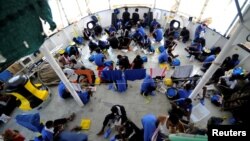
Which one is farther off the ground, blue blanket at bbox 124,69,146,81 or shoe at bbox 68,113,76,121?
blue blanket at bbox 124,69,146,81

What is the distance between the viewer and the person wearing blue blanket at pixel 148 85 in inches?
241

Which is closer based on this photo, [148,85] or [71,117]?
[71,117]

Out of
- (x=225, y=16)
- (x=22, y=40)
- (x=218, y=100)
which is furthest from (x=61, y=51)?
(x=225, y=16)

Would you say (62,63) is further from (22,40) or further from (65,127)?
(22,40)

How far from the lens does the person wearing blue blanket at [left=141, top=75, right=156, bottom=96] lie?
6117mm

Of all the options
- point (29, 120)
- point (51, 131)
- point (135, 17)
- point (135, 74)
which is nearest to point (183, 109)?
point (135, 74)

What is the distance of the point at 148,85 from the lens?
6203 mm

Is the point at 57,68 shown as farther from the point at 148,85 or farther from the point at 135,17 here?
the point at 135,17

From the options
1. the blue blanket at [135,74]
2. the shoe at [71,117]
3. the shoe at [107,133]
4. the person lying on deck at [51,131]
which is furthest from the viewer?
the blue blanket at [135,74]

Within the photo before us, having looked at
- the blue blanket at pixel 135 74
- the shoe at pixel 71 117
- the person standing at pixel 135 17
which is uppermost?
the person standing at pixel 135 17

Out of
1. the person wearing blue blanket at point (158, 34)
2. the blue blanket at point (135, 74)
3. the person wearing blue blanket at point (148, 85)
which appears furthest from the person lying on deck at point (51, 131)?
the person wearing blue blanket at point (158, 34)

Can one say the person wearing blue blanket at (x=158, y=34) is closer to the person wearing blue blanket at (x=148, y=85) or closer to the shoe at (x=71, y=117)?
the person wearing blue blanket at (x=148, y=85)

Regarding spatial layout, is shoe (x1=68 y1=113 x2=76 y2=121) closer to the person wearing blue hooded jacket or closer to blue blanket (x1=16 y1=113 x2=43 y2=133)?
blue blanket (x1=16 y1=113 x2=43 y2=133)

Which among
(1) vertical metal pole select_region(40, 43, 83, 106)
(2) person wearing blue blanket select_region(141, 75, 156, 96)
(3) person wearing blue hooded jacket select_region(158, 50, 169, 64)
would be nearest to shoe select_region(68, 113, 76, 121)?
(1) vertical metal pole select_region(40, 43, 83, 106)
